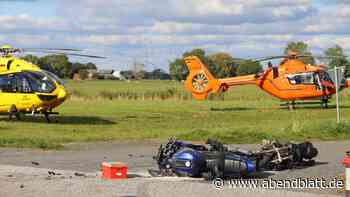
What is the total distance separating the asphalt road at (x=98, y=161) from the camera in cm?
1327

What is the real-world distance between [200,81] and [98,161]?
3256 cm

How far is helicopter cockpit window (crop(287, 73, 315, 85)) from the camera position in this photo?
46.7m

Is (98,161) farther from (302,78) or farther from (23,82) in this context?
(302,78)

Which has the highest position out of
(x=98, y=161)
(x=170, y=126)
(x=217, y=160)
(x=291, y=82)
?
(x=291, y=82)

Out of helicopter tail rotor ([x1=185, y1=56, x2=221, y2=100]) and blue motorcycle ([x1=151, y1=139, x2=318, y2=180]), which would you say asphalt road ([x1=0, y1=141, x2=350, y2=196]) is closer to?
blue motorcycle ([x1=151, y1=139, x2=318, y2=180])

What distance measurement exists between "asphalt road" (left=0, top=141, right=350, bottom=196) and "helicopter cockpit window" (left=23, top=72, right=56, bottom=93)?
31.6 feet

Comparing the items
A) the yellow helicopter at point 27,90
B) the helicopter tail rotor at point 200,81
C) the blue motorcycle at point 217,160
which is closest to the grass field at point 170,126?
the yellow helicopter at point 27,90

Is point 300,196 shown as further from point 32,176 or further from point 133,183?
point 32,176

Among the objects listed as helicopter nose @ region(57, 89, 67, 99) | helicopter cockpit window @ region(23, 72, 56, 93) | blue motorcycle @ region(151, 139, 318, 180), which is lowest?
blue motorcycle @ region(151, 139, 318, 180)

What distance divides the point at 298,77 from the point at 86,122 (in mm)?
19141

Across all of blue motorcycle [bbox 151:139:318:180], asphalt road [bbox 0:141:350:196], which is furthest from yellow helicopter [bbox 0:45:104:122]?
blue motorcycle [bbox 151:139:318:180]

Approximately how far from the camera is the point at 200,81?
163ft

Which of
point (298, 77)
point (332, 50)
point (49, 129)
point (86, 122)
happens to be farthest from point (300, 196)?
point (332, 50)

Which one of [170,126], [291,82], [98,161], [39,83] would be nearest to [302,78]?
[291,82]
